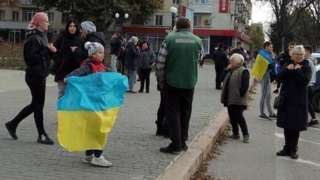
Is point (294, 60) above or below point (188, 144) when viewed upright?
above

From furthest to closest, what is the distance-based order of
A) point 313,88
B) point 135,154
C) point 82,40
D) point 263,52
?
point 313,88 → point 263,52 → point 82,40 → point 135,154

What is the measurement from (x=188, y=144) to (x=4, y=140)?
8.48 ft

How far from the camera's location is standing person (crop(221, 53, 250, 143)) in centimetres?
1134

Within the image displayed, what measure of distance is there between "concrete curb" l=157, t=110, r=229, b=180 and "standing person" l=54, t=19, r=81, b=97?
7.49 ft

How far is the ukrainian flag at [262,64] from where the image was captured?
15.0 meters

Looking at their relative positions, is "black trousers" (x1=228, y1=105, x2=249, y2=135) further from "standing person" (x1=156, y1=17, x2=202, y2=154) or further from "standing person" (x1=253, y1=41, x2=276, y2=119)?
"standing person" (x1=253, y1=41, x2=276, y2=119)

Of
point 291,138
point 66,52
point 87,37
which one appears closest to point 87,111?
point 87,37

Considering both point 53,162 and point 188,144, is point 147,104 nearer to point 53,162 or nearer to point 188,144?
point 188,144

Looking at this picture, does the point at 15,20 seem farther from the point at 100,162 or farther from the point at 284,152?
the point at 100,162

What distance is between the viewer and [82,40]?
33.7ft

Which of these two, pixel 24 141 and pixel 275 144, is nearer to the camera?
pixel 24 141

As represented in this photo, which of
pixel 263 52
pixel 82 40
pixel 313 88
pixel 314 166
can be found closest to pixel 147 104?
pixel 263 52

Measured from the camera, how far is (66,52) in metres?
10.3

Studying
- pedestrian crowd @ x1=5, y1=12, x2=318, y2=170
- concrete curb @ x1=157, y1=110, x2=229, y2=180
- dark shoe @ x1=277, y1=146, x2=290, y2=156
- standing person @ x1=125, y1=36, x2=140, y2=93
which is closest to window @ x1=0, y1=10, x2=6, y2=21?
standing person @ x1=125, y1=36, x2=140, y2=93
